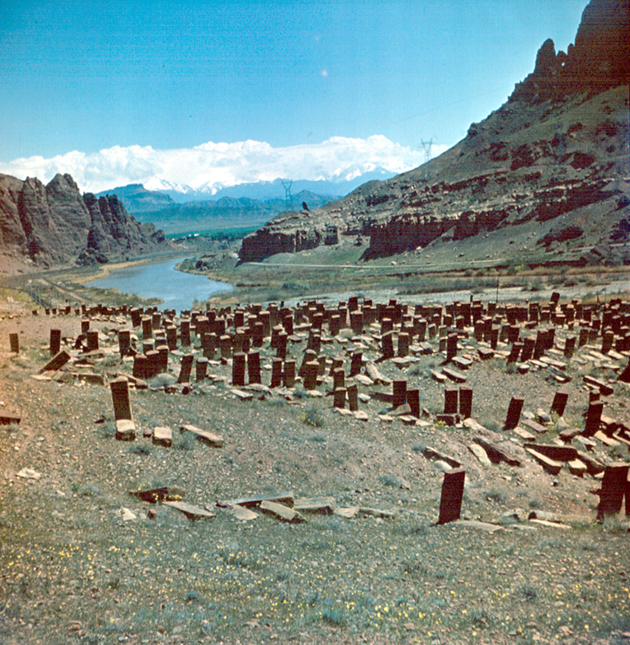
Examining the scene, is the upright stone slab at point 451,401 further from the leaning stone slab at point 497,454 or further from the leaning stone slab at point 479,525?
the leaning stone slab at point 479,525

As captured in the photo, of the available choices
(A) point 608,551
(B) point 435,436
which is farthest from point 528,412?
(A) point 608,551

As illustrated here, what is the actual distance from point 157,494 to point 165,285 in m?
74.1

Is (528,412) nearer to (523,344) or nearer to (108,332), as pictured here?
(523,344)

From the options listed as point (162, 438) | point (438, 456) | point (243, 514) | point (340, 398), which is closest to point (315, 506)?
point (243, 514)

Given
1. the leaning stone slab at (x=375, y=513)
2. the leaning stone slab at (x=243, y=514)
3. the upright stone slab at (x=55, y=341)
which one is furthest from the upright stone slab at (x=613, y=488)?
the upright stone slab at (x=55, y=341)

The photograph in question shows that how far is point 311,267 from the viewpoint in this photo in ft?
259

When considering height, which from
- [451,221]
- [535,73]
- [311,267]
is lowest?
[311,267]

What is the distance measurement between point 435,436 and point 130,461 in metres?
5.83

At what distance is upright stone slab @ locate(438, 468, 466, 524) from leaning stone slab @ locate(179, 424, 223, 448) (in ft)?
12.1

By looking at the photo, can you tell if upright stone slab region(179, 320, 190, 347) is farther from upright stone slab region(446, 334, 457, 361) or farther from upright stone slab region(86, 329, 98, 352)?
upright stone slab region(446, 334, 457, 361)

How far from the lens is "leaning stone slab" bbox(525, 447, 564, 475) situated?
29.3ft

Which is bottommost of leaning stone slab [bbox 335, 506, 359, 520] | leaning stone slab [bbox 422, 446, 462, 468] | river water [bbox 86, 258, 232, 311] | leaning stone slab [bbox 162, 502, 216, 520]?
river water [bbox 86, 258, 232, 311]

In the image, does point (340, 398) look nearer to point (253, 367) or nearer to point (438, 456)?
point (253, 367)

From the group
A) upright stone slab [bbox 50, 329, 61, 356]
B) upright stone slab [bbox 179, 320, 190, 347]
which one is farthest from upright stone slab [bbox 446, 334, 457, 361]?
upright stone slab [bbox 50, 329, 61, 356]
